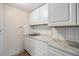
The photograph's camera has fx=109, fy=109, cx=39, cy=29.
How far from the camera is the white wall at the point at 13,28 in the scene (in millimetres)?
4384

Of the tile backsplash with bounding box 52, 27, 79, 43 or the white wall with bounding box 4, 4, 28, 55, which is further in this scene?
the white wall with bounding box 4, 4, 28, 55

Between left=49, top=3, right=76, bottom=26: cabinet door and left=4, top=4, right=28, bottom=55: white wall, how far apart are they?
9.04 ft

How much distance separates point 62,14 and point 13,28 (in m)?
3.30

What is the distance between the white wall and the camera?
14.4 ft

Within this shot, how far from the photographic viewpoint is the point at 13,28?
4594 mm

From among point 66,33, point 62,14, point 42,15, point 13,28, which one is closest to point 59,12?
point 62,14

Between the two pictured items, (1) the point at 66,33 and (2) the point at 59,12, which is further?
(1) the point at 66,33

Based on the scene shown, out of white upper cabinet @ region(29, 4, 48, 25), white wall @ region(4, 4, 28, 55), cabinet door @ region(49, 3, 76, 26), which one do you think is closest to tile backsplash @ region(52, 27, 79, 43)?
cabinet door @ region(49, 3, 76, 26)

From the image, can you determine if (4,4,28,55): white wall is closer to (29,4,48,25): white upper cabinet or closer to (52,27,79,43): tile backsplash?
(29,4,48,25): white upper cabinet

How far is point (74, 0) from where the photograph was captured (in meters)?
1.31

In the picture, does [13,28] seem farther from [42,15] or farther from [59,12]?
[59,12]

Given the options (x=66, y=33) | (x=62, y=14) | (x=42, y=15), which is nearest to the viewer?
(x=62, y=14)

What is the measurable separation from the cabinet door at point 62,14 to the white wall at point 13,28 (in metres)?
2.75

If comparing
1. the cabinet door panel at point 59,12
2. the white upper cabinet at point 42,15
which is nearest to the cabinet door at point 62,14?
the cabinet door panel at point 59,12
